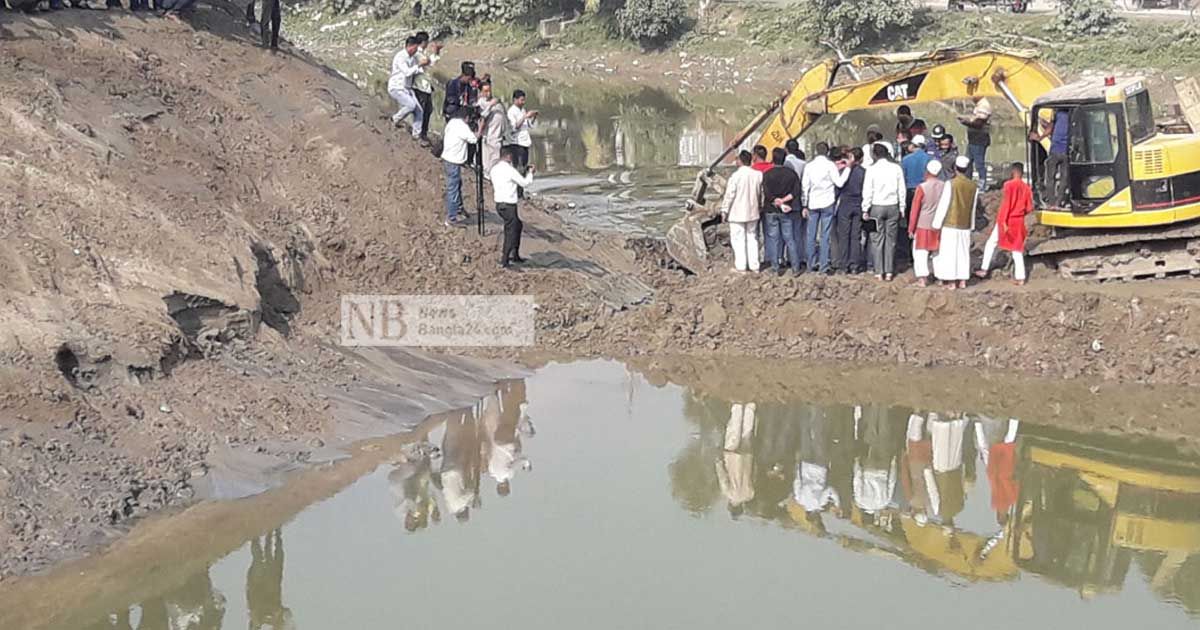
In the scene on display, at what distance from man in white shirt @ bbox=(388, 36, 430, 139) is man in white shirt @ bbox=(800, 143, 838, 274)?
6.13 meters

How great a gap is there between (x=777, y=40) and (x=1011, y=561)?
36.1 m

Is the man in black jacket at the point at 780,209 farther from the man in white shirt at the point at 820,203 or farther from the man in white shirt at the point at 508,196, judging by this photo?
the man in white shirt at the point at 508,196

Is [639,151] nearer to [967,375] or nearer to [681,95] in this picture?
[681,95]

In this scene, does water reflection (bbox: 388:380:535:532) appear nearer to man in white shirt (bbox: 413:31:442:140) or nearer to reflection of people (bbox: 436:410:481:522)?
reflection of people (bbox: 436:410:481:522)

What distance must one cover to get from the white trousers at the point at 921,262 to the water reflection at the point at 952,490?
2.39 meters

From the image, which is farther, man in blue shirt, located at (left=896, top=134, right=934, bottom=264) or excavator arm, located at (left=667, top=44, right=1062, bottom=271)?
excavator arm, located at (left=667, top=44, right=1062, bottom=271)

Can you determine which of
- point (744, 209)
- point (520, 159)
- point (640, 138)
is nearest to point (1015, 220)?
point (744, 209)

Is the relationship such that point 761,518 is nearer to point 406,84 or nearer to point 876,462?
point 876,462

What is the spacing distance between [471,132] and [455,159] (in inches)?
18.3

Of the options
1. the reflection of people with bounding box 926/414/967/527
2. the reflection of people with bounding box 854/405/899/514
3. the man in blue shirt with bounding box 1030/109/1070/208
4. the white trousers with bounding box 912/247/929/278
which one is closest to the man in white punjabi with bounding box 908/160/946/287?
the white trousers with bounding box 912/247/929/278

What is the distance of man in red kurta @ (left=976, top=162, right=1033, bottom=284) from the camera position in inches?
666

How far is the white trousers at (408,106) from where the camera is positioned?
2067cm

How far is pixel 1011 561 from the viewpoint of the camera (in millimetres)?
12070

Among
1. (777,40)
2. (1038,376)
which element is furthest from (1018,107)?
(777,40)
